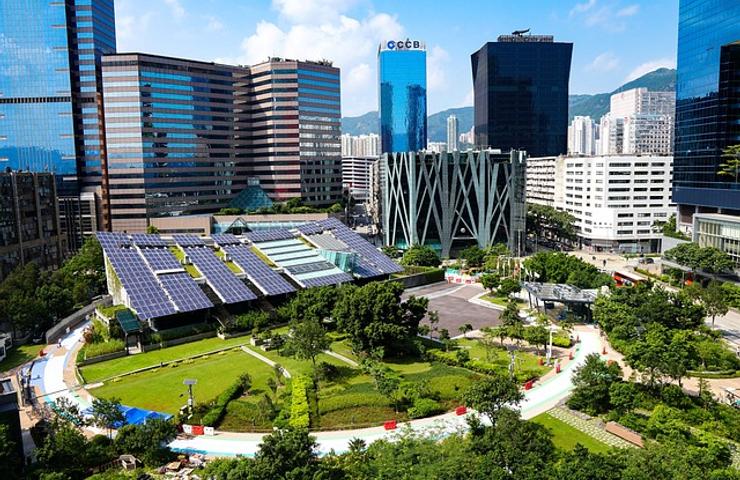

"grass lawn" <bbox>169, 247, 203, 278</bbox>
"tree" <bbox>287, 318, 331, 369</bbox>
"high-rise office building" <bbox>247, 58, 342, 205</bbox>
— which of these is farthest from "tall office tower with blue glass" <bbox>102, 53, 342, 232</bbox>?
"tree" <bbox>287, 318, 331, 369</bbox>

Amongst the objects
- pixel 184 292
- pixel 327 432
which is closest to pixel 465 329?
pixel 327 432

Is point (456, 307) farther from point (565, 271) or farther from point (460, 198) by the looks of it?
point (460, 198)

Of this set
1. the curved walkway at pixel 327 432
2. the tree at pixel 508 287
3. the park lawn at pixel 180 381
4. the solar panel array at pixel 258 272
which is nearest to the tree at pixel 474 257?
the tree at pixel 508 287

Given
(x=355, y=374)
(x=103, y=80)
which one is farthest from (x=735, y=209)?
(x=103, y=80)

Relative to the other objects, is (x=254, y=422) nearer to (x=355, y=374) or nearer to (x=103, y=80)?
(x=355, y=374)

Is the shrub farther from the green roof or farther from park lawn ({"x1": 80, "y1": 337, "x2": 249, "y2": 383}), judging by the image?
the green roof
